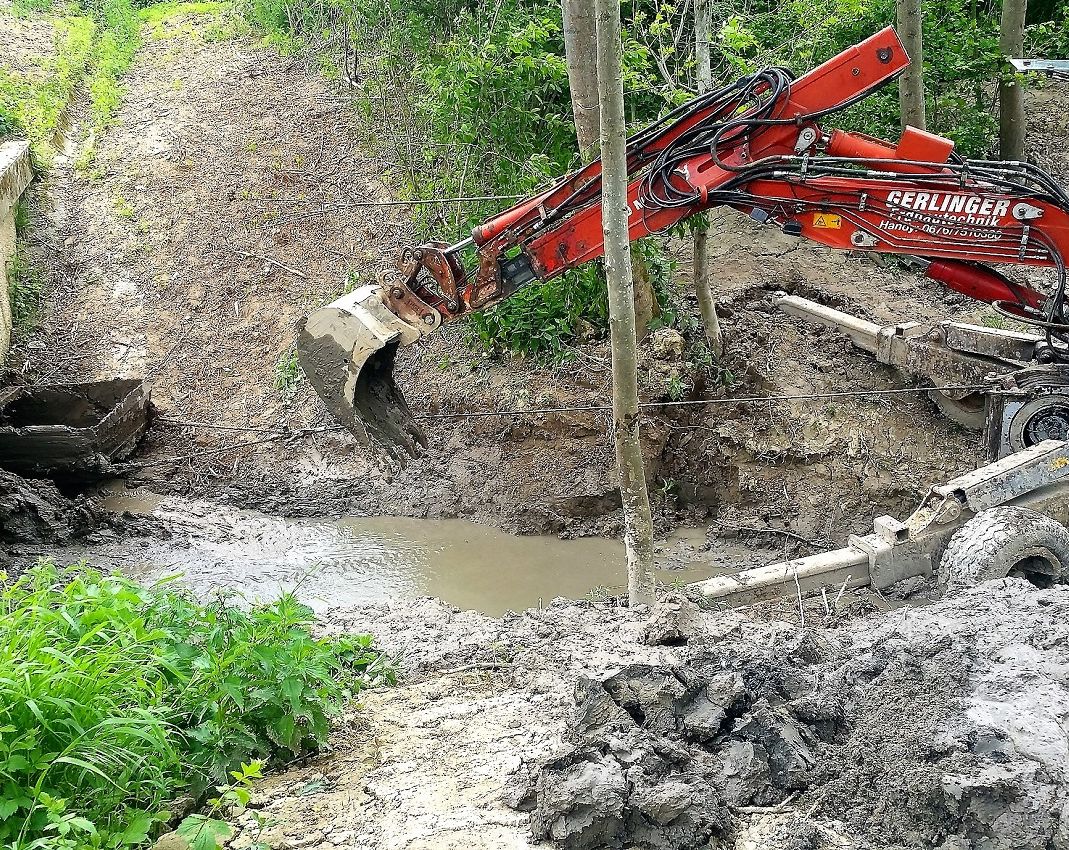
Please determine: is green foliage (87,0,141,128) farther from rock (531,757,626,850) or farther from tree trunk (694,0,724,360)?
rock (531,757,626,850)

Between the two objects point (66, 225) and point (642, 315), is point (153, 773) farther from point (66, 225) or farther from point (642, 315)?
point (66, 225)

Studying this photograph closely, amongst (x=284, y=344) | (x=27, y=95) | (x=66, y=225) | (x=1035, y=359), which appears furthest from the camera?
(x=27, y=95)

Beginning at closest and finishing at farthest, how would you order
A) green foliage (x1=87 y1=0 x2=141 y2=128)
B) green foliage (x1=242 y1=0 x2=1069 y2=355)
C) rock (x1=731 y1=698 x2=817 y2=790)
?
rock (x1=731 y1=698 x2=817 y2=790) < green foliage (x1=242 y1=0 x2=1069 y2=355) < green foliage (x1=87 y1=0 x2=141 y2=128)

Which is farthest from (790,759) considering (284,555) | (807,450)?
(284,555)

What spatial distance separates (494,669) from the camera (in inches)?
202

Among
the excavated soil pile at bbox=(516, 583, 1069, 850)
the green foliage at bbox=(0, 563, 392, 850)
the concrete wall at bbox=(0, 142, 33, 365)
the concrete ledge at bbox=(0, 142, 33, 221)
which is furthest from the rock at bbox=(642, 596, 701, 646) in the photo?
the concrete ledge at bbox=(0, 142, 33, 221)

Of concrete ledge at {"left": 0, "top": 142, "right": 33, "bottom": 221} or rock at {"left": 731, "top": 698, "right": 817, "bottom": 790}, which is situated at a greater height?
concrete ledge at {"left": 0, "top": 142, "right": 33, "bottom": 221}

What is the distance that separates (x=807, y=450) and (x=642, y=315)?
199cm

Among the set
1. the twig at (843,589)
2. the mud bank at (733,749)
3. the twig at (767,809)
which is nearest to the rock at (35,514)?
the mud bank at (733,749)

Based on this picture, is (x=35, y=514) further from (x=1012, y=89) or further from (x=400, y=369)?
A: (x=1012, y=89)

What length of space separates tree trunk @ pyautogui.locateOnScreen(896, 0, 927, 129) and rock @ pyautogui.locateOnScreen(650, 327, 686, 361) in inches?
141

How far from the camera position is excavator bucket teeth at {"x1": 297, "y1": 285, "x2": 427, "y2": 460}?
618 centimetres

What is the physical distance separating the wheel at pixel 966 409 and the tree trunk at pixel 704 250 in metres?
2.03

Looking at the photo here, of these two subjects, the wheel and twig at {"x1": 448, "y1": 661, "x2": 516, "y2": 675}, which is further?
the wheel
